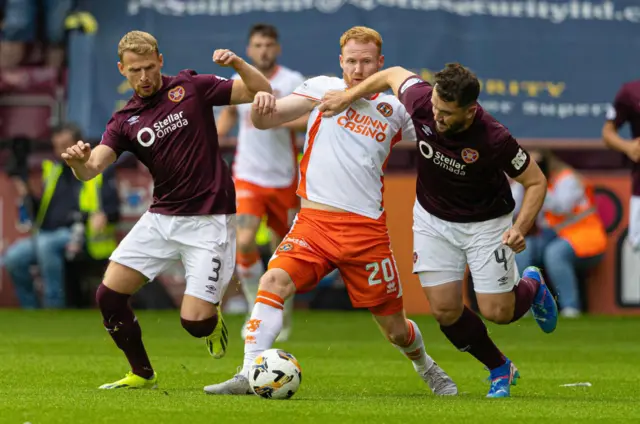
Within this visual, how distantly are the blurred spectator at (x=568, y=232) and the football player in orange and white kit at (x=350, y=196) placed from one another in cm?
777

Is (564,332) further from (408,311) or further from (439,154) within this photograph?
(439,154)

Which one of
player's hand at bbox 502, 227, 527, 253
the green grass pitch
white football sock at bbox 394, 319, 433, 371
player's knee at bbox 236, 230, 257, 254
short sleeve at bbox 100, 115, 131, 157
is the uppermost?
short sleeve at bbox 100, 115, 131, 157

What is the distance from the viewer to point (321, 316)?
15.8 metres

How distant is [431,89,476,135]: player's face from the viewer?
7.68m

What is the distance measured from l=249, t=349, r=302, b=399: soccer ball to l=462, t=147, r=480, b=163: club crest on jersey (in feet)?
4.89

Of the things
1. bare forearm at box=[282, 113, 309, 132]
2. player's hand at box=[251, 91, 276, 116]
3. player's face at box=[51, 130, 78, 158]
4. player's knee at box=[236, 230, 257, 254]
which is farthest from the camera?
player's face at box=[51, 130, 78, 158]

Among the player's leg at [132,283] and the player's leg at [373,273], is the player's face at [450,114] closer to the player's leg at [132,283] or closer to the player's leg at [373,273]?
the player's leg at [373,273]

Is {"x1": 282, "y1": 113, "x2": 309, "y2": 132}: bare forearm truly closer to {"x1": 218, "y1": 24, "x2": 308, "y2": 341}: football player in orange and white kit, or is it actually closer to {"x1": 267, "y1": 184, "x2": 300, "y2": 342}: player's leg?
{"x1": 218, "y1": 24, "x2": 308, "y2": 341}: football player in orange and white kit

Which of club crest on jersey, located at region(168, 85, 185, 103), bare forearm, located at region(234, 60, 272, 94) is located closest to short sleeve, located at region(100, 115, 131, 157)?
club crest on jersey, located at region(168, 85, 185, 103)

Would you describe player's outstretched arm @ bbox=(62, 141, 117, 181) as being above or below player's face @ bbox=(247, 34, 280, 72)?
below

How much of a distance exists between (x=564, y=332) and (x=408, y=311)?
9.02 ft

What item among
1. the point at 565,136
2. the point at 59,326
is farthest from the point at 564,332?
the point at 59,326

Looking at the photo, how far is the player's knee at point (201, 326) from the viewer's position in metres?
8.43

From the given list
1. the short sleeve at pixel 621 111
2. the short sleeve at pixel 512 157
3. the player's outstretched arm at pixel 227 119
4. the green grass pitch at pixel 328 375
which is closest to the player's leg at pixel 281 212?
the green grass pitch at pixel 328 375
